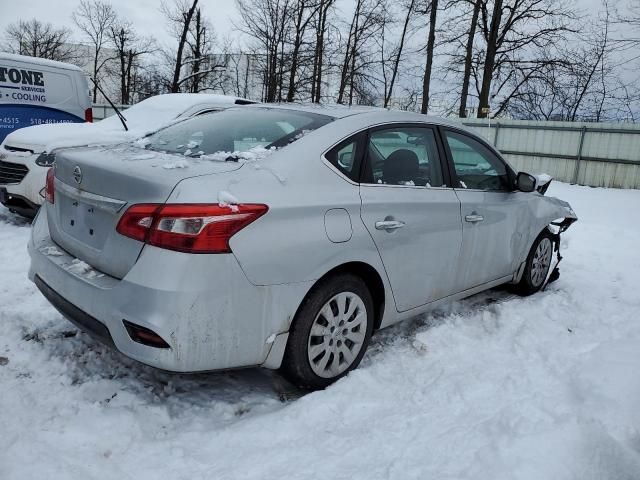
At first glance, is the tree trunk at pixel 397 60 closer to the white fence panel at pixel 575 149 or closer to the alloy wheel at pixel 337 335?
the white fence panel at pixel 575 149

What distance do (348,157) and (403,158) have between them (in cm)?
57

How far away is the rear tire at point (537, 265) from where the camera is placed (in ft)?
14.8

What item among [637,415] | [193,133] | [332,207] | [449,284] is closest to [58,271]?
[193,133]

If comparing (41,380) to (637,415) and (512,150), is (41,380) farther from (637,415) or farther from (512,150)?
(512,150)

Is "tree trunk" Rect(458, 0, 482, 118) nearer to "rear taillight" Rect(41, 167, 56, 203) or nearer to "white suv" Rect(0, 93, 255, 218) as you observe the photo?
"white suv" Rect(0, 93, 255, 218)

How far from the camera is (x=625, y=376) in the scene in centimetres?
286

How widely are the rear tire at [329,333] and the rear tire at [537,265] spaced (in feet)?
7.07

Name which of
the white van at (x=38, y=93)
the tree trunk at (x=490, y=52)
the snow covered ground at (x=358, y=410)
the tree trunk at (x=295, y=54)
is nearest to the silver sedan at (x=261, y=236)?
the snow covered ground at (x=358, y=410)

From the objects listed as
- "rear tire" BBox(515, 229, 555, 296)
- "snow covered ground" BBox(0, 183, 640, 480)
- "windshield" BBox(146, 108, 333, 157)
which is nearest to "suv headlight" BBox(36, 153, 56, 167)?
"snow covered ground" BBox(0, 183, 640, 480)

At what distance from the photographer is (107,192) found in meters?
2.40

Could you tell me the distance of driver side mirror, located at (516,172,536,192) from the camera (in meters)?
4.01

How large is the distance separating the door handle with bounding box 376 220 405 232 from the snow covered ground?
821 millimetres

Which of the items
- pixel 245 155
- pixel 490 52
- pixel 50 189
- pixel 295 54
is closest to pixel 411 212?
pixel 245 155

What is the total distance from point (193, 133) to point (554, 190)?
1173 centimetres
